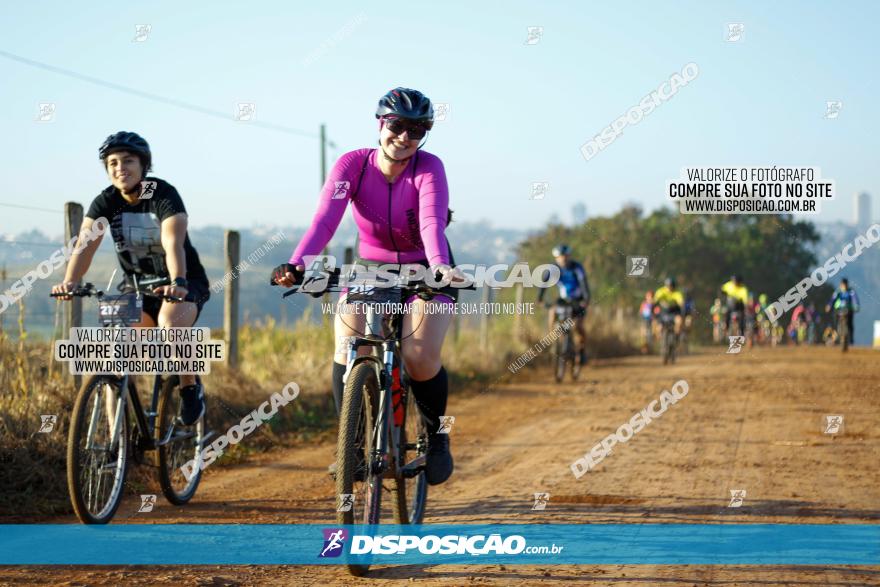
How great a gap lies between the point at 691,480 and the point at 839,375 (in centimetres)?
1072

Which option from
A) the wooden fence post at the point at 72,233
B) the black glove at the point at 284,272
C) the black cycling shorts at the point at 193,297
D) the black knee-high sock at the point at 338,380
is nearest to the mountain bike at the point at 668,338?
the wooden fence post at the point at 72,233

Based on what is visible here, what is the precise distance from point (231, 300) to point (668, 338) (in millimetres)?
13048

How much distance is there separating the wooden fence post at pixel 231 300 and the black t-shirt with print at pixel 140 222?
472 centimetres

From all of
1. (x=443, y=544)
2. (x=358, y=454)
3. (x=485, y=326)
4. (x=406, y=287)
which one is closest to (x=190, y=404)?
(x=443, y=544)

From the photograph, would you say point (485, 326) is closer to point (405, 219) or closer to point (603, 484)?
point (603, 484)

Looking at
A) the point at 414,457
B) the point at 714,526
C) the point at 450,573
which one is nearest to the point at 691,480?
the point at 714,526

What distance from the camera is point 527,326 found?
22.2m

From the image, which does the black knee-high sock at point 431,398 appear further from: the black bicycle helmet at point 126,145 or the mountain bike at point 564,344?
the mountain bike at point 564,344

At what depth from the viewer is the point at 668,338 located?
22375 mm

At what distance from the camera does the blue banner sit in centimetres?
516

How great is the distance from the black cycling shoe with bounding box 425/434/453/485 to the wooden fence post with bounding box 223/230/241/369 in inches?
237

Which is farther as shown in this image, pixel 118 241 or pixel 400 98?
pixel 118 241

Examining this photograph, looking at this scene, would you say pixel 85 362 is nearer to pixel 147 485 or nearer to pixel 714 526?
pixel 147 485

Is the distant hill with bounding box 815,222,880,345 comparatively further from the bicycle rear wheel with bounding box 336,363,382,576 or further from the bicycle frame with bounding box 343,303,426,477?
the bicycle rear wheel with bounding box 336,363,382,576
